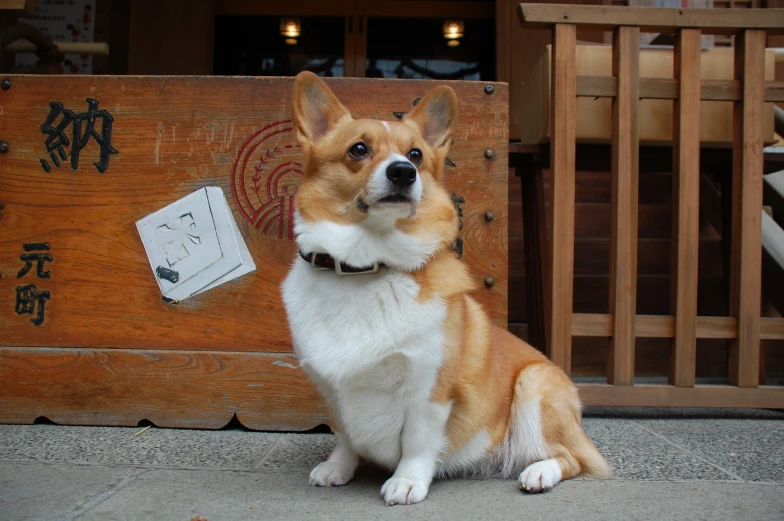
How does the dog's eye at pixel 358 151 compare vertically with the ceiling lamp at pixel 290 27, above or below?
below

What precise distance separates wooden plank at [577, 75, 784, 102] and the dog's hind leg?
1391 mm

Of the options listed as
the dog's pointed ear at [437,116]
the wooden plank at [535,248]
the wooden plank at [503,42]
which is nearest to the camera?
the dog's pointed ear at [437,116]

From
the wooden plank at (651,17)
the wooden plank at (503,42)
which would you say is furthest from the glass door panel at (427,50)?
the wooden plank at (651,17)

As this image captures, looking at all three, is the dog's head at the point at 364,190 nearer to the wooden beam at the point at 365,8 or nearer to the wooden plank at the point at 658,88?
the wooden plank at the point at 658,88

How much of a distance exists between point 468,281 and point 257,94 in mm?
1217

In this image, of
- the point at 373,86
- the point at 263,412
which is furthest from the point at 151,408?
the point at 373,86

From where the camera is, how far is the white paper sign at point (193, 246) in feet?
8.00

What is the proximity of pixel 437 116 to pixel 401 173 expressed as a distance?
0.50m

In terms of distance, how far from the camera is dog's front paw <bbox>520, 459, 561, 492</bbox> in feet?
5.57

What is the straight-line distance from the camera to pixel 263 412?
2418 mm

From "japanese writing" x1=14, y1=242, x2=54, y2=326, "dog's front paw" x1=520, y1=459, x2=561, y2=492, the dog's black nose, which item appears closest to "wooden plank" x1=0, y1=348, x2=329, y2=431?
"japanese writing" x1=14, y1=242, x2=54, y2=326

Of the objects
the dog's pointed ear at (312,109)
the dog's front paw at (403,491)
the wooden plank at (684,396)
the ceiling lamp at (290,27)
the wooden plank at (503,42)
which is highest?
the ceiling lamp at (290,27)

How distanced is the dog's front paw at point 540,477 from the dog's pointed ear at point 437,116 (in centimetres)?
102

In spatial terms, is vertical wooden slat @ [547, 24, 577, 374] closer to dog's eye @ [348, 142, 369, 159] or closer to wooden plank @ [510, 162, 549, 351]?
wooden plank @ [510, 162, 549, 351]
